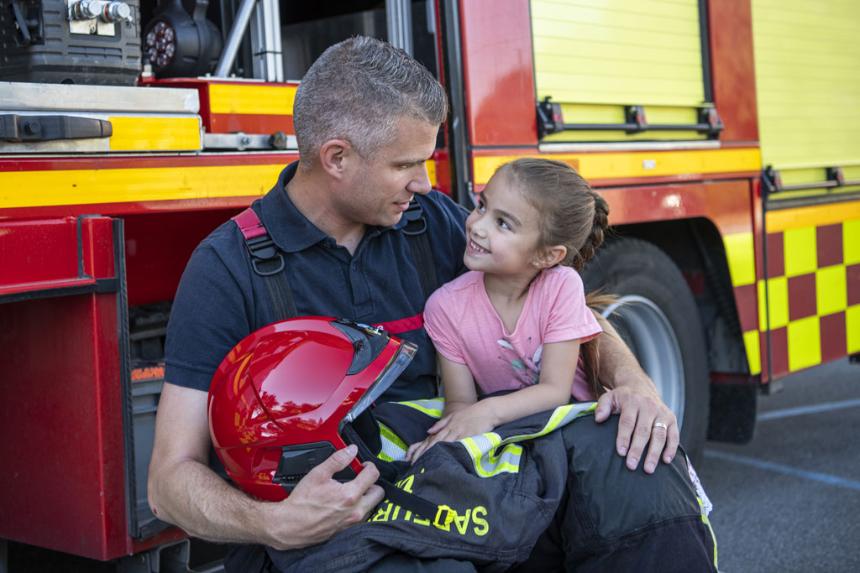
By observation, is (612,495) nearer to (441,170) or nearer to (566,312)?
(566,312)

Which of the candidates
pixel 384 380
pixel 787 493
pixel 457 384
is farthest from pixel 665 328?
pixel 384 380

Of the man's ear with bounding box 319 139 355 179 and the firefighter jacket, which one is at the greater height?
the man's ear with bounding box 319 139 355 179

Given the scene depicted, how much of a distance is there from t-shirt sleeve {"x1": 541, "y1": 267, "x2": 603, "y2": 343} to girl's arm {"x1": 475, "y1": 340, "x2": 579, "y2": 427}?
0.02 meters

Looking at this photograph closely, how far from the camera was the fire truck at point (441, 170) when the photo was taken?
2322 mm

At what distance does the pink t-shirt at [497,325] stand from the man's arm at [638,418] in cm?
13

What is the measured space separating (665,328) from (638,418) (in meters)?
1.97

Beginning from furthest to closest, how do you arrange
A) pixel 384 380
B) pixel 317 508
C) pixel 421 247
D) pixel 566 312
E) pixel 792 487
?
pixel 792 487 < pixel 421 247 < pixel 566 312 < pixel 384 380 < pixel 317 508

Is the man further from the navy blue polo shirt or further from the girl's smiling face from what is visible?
the girl's smiling face

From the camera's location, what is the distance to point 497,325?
2.32 meters

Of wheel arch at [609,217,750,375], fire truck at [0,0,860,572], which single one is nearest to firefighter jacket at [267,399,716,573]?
fire truck at [0,0,860,572]

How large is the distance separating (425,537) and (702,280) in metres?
2.62

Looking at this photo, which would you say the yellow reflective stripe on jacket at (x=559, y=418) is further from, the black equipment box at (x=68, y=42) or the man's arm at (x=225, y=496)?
the black equipment box at (x=68, y=42)

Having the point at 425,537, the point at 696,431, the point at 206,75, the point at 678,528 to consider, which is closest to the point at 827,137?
the point at 696,431

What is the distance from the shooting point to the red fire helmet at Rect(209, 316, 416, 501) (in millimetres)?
1823
